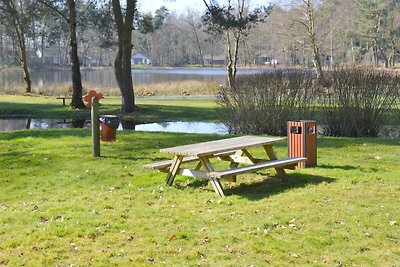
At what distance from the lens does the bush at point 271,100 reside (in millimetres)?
16531

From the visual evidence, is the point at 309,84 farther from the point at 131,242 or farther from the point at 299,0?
the point at 299,0

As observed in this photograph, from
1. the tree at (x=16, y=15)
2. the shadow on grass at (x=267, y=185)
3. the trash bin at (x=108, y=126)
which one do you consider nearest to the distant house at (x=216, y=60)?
the tree at (x=16, y=15)

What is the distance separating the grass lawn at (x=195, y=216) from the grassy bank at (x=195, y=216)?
1 cm

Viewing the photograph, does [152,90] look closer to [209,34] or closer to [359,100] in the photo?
[209,34]

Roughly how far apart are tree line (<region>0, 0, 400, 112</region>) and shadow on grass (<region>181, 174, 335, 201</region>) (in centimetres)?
985

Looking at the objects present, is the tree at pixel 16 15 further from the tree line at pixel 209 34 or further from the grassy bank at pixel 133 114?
the grassy bank at pixel 133 114

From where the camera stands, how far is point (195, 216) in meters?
7.05

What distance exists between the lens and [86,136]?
15.2m

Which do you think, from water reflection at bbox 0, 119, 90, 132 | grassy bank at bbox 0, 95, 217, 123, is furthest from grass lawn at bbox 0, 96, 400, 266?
grassy bank at bbox 0, 95, 217, 123

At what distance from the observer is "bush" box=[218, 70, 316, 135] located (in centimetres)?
1653

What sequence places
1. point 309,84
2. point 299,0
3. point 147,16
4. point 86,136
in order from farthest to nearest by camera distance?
point 299,0 < point 147,16 < point 309,84 < point 86,136

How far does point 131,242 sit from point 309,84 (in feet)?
37.1

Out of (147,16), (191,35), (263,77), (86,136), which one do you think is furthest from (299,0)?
(191,35)

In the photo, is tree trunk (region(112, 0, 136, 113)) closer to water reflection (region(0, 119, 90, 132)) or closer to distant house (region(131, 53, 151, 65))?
water reflection (region(0, 119, 90, 132))
